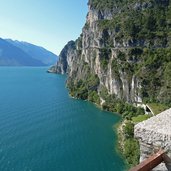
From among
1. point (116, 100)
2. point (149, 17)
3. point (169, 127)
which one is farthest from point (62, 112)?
point (169, 127)

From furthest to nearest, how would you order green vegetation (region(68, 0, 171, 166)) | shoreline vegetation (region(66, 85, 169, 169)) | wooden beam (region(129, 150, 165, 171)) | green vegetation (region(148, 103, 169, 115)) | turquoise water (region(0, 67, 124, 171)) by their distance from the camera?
1. green vegetation (region(68, 0, 171, 166))
2. green vegetation (region(148, 103, 169, 115))
3. shoreline vegetation (region(66, 85, 169, 169))
4. turquoise water (region(0, 67, 124, 171))
5. wooden beam (region(129, 150, 165, 171))

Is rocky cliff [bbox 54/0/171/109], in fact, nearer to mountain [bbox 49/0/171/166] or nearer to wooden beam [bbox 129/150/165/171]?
mountain [bbox 49/0/171/166]

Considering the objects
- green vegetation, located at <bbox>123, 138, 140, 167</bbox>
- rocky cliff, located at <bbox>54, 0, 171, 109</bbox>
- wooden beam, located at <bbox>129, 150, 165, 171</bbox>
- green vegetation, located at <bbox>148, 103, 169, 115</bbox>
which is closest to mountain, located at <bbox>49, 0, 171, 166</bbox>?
rocky cliff, located at <bbox>54, 0, 171, 109</bbox>

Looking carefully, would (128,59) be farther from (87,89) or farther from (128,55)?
(87,89)

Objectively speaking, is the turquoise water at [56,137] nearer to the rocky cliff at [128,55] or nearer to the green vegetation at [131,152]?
the green vegetation at [131,152]

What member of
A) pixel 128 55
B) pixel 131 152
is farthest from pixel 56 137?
pixel 128 55

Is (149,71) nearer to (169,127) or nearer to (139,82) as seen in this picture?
(139,82)

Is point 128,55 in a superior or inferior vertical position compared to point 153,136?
inferior
